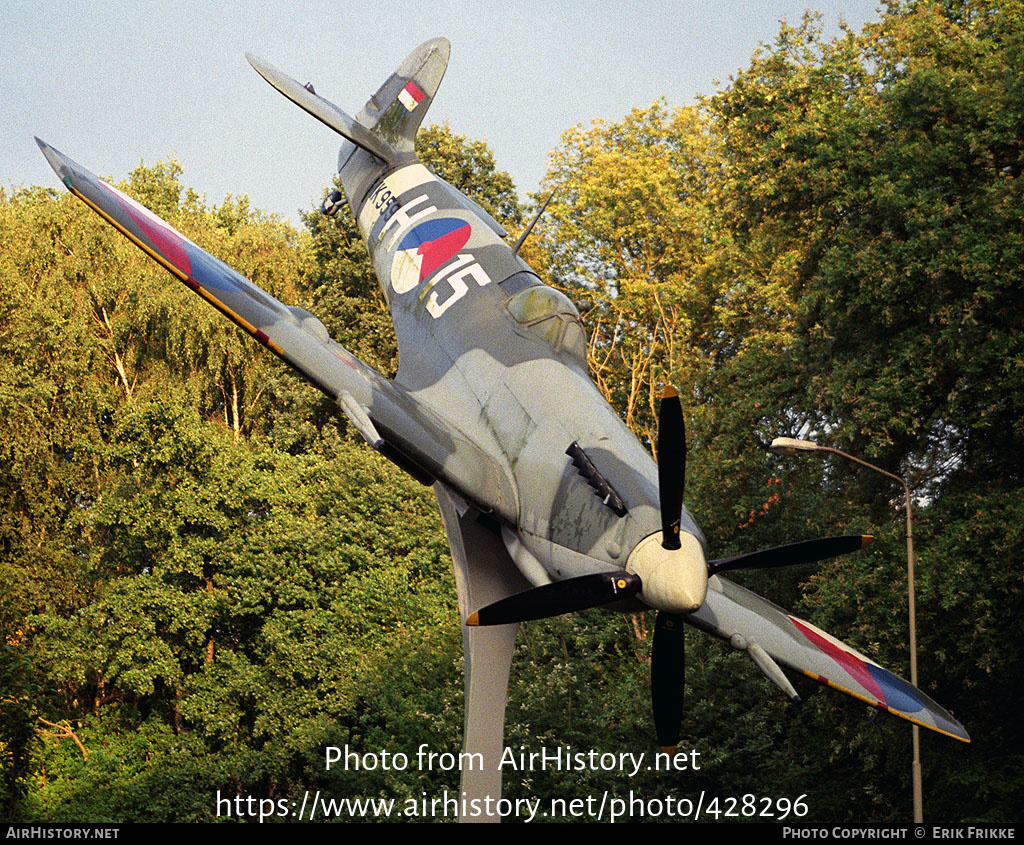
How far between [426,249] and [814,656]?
27.5ft

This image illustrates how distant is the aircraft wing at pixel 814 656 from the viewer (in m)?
14.0

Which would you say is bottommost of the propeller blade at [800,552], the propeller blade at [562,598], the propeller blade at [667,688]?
the propeller blade at [667,688]

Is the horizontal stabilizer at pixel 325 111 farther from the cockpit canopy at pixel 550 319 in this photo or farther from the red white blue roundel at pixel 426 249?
the cockpit canopy at pixel 550 319

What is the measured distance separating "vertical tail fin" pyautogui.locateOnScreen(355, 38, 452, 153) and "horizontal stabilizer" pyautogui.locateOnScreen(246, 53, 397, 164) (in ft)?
0.77

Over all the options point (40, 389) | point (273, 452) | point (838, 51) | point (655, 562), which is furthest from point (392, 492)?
point (655, 562)

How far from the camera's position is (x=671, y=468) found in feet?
37.5

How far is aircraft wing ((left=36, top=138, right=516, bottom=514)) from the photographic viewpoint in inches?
534

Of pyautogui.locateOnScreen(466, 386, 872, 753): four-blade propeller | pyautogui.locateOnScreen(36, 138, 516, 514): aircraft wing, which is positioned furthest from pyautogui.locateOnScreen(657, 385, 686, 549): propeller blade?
pyautogui.locateOnScreen(36, 138, 516, 514): aircraft wing

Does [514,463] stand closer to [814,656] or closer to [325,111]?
[814,656]

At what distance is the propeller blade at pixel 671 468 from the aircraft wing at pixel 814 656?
243cm

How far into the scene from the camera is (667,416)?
36.7 ft

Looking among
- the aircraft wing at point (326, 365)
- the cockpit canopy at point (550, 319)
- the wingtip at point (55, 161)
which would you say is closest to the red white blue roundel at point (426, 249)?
the cockpit canopy at point (550, 319)

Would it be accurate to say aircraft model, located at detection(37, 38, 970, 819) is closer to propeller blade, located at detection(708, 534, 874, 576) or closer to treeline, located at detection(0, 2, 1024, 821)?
propeller blade, located at detection(708, 534, 874, 576)

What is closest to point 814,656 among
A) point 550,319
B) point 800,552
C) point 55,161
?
point 800,552
